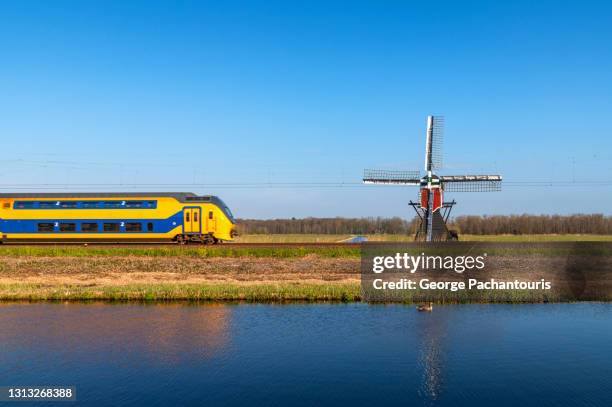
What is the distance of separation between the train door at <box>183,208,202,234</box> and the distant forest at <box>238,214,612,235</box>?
49.5m

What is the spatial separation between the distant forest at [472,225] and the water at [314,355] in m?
68.8

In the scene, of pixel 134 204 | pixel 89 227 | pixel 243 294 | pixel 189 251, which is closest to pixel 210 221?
pixel 189 251

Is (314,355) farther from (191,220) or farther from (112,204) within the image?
(112,204)

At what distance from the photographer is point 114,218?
47094 millimetres

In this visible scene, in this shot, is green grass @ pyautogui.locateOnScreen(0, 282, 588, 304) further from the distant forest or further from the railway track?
the distant forest

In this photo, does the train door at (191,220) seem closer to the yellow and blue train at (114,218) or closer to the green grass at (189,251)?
the yellow and blue train at (114,218)

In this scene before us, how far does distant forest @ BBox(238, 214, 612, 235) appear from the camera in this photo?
107000mm

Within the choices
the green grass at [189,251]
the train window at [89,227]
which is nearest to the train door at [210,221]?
the green grass at [189,251]

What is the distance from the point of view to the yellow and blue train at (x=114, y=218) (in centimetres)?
4719

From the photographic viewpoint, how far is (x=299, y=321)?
22531 mm

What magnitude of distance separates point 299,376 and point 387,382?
2.39 meters

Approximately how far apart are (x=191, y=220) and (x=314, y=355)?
1229 inches

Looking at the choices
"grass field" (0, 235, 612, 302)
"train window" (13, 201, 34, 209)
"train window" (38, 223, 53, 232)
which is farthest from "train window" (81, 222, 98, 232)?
"train window" (13, 201, 34, 209)

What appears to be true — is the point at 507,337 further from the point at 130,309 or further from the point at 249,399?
the point at 130,309
